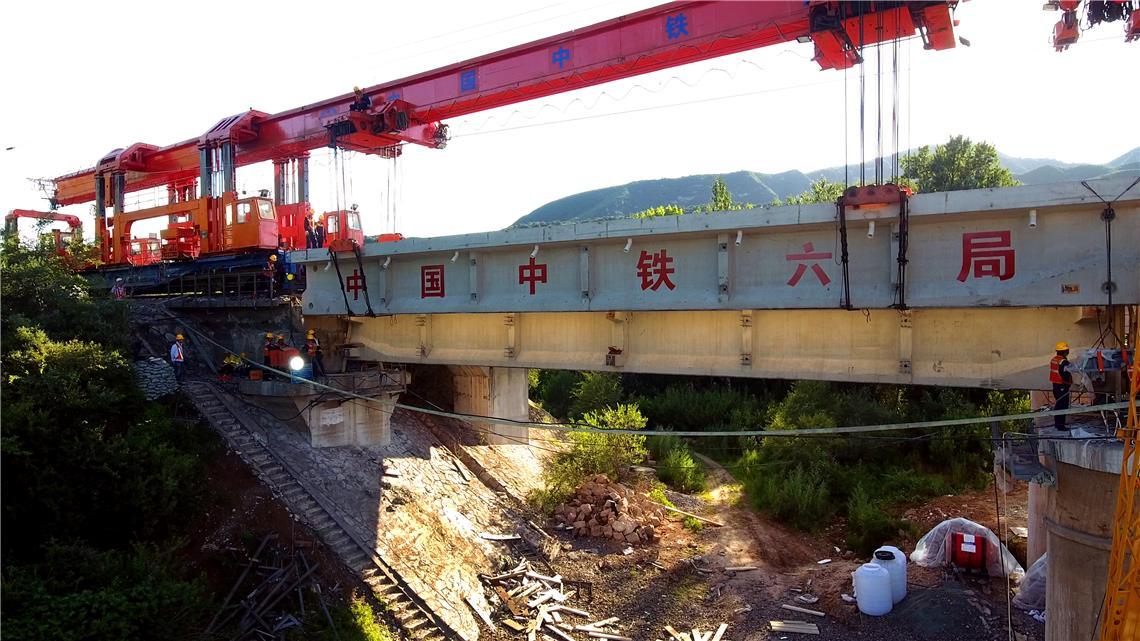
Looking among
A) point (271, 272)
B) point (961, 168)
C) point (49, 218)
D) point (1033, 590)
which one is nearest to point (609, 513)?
point (1033, 590)

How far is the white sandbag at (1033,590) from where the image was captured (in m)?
11.3

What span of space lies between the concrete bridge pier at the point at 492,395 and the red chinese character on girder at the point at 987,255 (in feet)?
37.3

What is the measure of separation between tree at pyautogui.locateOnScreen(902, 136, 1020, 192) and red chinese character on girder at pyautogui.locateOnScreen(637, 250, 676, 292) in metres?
29.6

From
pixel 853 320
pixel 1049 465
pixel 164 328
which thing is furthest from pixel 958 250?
pixel 164 328

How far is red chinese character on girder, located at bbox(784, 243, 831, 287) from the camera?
27.8 ft

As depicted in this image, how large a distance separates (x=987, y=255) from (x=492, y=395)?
12.5 meters

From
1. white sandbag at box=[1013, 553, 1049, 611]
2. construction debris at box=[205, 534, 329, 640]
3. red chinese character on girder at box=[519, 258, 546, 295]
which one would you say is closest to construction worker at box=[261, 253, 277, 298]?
construction debris at box=[205, 534, 329, 640]

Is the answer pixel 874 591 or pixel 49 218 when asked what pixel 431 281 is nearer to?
pixel 874 591

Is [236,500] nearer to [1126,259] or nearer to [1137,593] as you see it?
[1137,593]

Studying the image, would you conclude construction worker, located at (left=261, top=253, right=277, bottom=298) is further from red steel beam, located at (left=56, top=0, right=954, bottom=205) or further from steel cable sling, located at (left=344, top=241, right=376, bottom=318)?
red steel beam, located at (left=56, top=0, right=954, bottom=205)

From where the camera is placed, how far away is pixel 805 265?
28.3 ft

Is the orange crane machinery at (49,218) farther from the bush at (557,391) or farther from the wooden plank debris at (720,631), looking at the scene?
the wooden plank debris at (720,631)

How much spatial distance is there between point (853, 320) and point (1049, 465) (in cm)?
280

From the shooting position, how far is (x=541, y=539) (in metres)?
14.3
